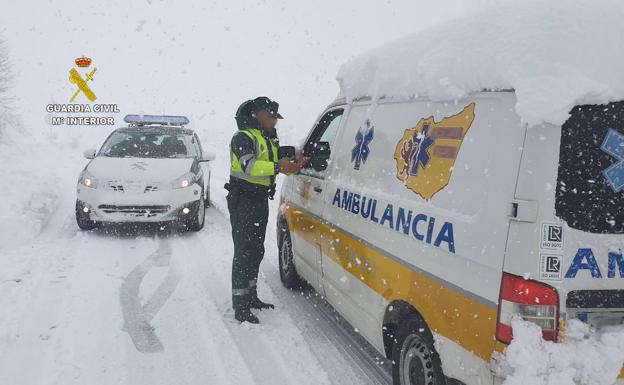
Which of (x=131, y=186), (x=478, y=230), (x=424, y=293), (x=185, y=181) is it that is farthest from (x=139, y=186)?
(x=478, y=230)

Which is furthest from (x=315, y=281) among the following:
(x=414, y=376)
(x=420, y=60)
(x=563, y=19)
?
(x=563, y=19)

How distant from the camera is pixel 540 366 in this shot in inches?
73.9

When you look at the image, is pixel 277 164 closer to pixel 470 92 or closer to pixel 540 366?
pixel 470 92

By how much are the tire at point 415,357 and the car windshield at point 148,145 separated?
5.99 metres

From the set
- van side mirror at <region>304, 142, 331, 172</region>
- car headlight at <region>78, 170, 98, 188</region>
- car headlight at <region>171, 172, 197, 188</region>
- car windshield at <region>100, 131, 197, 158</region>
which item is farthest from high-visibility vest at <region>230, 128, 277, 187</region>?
car windshield at <region>100, 131, 197, 158</region>

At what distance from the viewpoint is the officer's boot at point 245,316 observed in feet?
13.7

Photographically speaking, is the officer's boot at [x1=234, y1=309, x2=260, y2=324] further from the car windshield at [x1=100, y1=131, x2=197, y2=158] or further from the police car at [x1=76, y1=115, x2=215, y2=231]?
the car windshield at [x1=100, y1=131, x2=197, y2=158]

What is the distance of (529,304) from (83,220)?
6595 mm

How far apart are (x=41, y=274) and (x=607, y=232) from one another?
17.6ft

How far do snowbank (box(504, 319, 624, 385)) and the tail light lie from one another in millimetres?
32

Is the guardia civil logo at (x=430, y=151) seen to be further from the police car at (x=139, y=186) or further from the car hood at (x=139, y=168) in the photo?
the car hood at (x=139, y=168)

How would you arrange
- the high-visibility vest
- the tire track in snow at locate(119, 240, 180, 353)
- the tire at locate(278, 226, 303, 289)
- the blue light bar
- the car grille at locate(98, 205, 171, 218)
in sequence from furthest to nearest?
the blue light bar
the car grille at locate(98, 205, 171, 218)
the tire at locate(278, 226, 303, 289)
the high-visibility vest
the tire track in snow at locate(119, 240, 180, 353)

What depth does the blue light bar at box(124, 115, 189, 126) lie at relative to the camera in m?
→ 8.71

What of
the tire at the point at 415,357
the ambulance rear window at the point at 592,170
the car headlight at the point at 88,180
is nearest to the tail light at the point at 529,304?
the ambulance rear window at the point at 592,170
